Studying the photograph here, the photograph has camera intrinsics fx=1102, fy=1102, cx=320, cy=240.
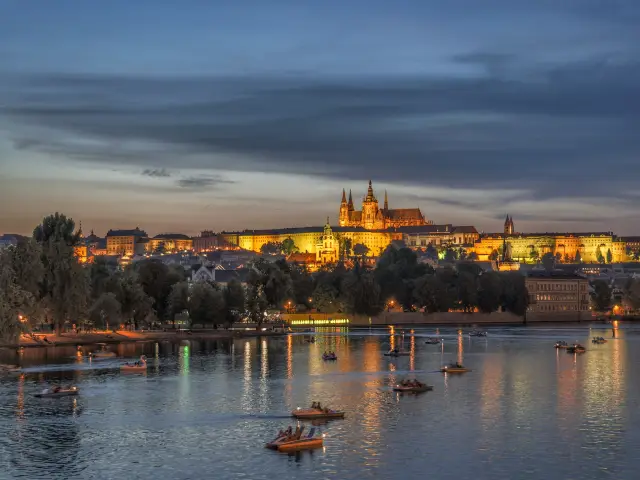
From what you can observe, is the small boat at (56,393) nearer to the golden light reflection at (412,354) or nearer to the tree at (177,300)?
the golden light reflection at (412,354)

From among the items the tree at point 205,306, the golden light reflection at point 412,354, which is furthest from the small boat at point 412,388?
the tree at point 205,306

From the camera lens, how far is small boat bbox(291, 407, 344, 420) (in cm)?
5616

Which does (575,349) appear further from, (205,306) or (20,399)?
(20,399)

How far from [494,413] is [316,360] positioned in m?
37.3

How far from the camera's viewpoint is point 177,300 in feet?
414

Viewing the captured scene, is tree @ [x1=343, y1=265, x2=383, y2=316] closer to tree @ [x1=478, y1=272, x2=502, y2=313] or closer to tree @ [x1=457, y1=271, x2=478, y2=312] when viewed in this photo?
tree @ [x1=457, y1=271, x2=478, y2=312]

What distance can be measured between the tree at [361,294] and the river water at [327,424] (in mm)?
73145

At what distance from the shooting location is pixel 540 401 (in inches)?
2544

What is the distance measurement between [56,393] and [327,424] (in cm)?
1898

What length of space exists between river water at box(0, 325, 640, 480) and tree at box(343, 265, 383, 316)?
73145 mm

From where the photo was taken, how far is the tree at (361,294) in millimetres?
171500

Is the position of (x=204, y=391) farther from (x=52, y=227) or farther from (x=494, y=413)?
(x=52, y=227)

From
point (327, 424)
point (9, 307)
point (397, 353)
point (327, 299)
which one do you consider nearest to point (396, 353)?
point (397, 353)

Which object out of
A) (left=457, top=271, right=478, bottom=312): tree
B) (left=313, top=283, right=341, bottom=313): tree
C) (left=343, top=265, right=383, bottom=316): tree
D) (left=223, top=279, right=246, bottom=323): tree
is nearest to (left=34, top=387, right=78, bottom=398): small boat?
(left=223, top=279, right=246, bottom=323): tree
